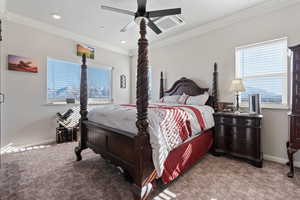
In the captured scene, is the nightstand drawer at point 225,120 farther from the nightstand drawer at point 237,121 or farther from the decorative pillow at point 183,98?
the decorative pillow at point 183,98

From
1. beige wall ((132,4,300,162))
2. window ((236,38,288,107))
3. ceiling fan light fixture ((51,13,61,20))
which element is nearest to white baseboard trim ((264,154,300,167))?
beige wall ((132,4,300,162))

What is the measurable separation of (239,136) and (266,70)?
1.45 m

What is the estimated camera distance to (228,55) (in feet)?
10.9

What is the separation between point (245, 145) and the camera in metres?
2.61

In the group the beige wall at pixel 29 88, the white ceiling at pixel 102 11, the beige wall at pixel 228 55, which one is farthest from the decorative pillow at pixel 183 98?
the beige wall at pixel 29 88

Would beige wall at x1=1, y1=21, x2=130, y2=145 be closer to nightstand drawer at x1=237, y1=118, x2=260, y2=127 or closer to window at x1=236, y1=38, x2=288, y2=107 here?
nightstand drawer at x1=237, y1=118, x2=260, y2=127

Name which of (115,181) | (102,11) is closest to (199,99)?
(115,181)

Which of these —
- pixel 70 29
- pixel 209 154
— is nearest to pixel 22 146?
pixel 70 29

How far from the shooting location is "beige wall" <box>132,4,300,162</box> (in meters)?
2.66

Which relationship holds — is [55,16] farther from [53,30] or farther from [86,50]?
[86,50]

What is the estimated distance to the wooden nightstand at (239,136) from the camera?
2.48 m

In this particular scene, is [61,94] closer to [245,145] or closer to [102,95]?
[102,95]

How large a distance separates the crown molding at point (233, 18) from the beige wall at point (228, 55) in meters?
0.08

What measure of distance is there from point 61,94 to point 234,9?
15.0ft
